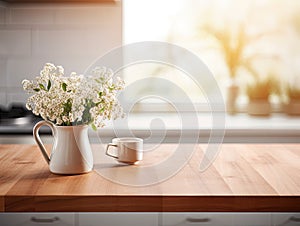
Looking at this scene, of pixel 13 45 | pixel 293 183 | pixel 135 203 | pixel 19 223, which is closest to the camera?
pixel 135 203

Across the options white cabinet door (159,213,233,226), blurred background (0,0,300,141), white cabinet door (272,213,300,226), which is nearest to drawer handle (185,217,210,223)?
white cabinet door (159,213,233,226)

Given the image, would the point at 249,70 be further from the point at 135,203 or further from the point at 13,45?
the point at 135,203

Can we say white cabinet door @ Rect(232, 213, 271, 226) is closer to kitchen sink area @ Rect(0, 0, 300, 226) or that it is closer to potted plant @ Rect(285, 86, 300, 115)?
kitchen sink area @ Rect(0, 0, 300, 226)

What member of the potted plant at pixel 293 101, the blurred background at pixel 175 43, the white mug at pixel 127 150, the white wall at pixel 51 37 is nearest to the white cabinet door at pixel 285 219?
the white mug at pixel 127 150

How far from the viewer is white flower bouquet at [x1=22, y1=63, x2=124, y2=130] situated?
5.06ft

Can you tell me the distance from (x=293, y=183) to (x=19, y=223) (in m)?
1.05

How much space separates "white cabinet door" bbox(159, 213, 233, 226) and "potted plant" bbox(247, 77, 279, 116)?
4.77ft

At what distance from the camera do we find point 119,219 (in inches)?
77.2

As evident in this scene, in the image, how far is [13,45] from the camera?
3.31m

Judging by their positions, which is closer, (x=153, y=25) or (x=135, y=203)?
(x=135, y=203)

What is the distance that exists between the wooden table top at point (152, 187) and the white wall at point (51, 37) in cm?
155

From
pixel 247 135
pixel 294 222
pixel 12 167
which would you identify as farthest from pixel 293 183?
pixel 247 135

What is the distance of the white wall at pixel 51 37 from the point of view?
10.8 feet

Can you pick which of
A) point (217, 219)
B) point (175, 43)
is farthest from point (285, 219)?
point (175, 43)
